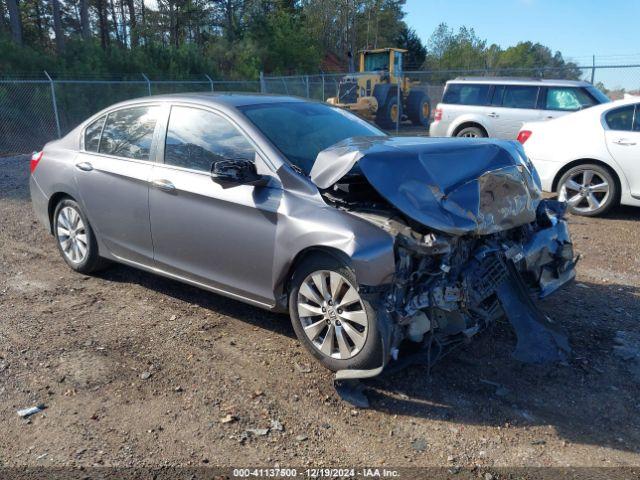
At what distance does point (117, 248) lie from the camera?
16.8 ft

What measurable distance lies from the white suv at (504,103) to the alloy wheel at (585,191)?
3999 millimetres

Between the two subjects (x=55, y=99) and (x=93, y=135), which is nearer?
(x=93, y=135)

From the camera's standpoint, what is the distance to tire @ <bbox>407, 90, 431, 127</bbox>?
73.4 feet

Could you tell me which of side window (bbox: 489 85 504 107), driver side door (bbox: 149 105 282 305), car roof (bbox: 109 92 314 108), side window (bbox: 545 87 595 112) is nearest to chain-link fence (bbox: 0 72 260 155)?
side window (bbox: 489 85 504 107)

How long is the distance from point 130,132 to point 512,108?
9656mm

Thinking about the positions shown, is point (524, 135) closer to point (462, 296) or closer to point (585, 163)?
point (585, 163)

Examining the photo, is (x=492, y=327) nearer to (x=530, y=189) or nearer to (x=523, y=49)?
(x=530, y=189)

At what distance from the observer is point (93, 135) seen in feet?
17.9

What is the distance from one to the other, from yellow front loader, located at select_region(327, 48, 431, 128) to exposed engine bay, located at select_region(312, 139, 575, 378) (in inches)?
604

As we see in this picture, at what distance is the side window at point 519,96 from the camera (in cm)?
1241

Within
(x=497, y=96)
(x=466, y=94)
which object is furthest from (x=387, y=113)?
(x=497, y=96)

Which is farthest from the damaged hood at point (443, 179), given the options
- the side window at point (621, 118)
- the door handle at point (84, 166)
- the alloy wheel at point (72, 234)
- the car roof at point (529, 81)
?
the car roof at point (529, 81)

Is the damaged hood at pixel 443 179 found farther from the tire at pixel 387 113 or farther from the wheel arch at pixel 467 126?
the tire at pixel 387 113

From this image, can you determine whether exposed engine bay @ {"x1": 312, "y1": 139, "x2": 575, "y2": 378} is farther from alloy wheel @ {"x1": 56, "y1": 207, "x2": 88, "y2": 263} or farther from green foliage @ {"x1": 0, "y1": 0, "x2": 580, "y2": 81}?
green foliage @ {"x1": 0, "y1": 0, "x2": 580, "y2": 81}
